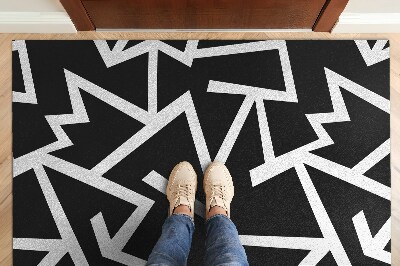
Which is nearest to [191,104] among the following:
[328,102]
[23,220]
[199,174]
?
[199,174]

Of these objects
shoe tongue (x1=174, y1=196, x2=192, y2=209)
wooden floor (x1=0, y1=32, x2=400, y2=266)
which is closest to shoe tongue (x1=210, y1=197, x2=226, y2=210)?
shoe tongue (x1=174, y1=196, x2=192, y2=209)

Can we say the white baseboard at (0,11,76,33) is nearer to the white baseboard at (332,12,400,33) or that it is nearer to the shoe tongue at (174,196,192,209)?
the shoe tongue at (174,196,192,209)

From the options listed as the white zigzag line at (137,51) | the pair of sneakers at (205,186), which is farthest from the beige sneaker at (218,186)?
the white zigzag line at (137,51)

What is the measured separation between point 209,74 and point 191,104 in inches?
6.0

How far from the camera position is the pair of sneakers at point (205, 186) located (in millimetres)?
1686

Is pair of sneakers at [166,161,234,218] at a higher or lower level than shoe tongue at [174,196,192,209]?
higher

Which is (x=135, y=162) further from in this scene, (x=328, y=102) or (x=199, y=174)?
(x=328, y=102)

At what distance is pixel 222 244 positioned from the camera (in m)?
1.47

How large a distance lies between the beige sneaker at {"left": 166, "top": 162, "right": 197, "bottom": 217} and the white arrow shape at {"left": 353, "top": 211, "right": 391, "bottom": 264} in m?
0.70

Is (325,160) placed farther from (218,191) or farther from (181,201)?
(181,201)

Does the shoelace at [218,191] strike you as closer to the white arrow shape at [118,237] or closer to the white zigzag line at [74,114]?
the white arrow shape at [118,237]

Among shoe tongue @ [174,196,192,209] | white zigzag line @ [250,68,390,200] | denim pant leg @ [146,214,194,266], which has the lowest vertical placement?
denim pant leg @ [146,214,194,266]

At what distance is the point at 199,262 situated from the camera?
1.73 metres

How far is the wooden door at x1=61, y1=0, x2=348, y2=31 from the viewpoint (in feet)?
5.01
